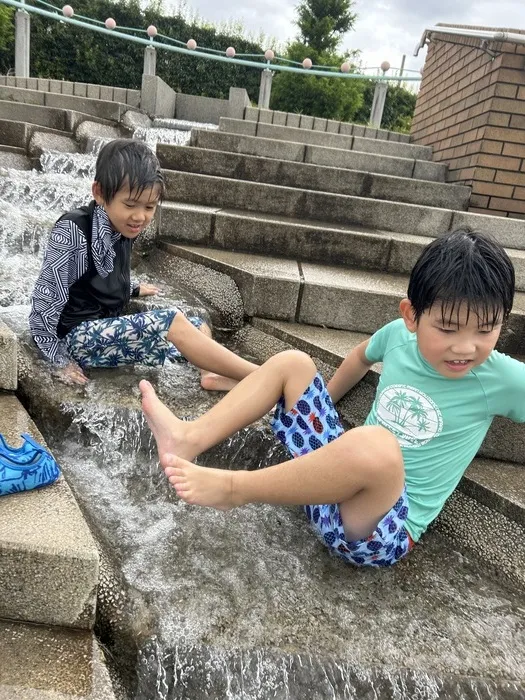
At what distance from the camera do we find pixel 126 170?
225cm

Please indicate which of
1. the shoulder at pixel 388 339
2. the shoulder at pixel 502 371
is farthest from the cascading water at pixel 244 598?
the shoulder at pixel 502 371

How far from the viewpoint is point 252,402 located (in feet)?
6.10

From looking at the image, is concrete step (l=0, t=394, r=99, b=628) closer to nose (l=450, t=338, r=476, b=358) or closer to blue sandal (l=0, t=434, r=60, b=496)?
blue sandal (l=0, t=434, r=60, b=496)

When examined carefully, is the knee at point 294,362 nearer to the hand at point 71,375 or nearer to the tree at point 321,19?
the hand at point 71,375

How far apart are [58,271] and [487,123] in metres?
4.00

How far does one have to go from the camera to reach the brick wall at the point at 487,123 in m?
4.46

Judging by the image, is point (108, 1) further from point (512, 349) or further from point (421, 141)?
point (512, 349)

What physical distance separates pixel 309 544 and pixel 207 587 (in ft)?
1.49

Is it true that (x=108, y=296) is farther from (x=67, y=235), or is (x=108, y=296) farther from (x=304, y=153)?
(x=304, y=153)

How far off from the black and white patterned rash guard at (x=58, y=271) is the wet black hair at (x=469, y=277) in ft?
4.96

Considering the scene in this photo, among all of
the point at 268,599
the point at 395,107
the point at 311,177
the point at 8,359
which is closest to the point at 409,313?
the point at 268,599

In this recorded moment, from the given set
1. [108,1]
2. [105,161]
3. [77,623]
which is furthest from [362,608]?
[108,1]

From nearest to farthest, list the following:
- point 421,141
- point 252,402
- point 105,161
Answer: point 252,402 < point 105,161 < point 421,141

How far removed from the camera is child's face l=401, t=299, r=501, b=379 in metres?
1.60
